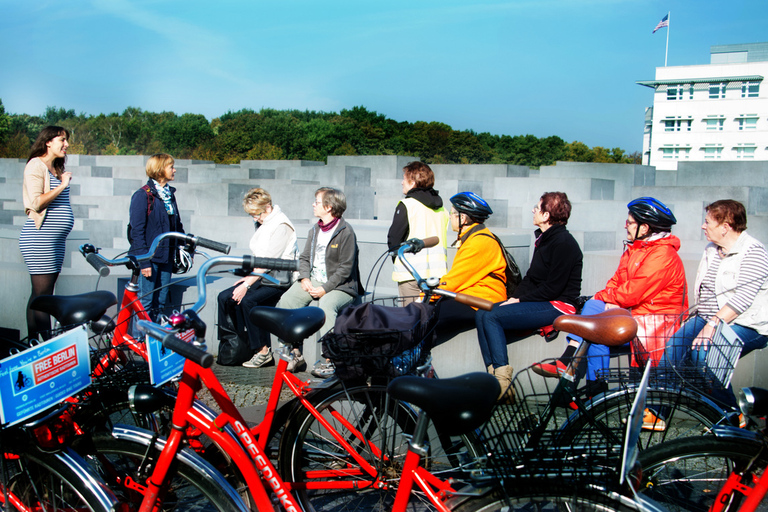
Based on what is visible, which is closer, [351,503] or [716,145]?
[351,503]

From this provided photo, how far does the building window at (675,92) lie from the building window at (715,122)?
3246 millimetres

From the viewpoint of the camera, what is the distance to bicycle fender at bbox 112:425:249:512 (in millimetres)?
2227

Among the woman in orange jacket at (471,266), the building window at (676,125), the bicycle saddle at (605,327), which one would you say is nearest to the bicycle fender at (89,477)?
the bicycle saddle at (605,327)

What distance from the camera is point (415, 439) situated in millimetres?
2061

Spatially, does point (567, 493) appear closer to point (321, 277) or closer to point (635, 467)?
point (635, 467)

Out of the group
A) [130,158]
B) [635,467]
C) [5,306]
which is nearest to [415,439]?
[635,467]

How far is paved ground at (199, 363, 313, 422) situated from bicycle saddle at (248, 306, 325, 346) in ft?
Answer: 5.62

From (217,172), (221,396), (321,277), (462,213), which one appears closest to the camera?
(221,396)

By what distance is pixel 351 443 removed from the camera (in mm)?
2863

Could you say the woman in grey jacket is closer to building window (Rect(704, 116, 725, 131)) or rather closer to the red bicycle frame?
the red bicycle frame

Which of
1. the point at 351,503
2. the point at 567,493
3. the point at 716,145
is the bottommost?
the point at 351,503

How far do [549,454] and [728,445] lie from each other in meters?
0.72

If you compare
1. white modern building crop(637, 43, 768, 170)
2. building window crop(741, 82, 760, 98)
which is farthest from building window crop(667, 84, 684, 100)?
building window crop(741, 82, 760, 98)

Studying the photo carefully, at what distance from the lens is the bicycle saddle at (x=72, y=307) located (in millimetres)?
2629
